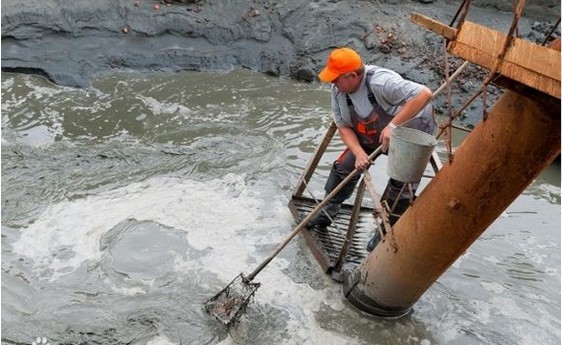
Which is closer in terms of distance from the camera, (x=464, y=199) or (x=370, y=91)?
(x=464, y=199)

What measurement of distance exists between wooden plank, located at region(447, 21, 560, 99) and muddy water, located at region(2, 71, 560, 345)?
2422mm

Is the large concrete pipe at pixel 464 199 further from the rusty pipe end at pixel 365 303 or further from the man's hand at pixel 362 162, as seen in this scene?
the man's hand at pixel 362 162

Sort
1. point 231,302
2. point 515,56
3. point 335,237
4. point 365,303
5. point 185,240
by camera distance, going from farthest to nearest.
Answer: point 335,237 < point 185,240 < point 365,303 < point 231,302 < point 515,56

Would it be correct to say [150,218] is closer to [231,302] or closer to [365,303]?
[231,302]

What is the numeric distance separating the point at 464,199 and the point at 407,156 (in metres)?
0.43

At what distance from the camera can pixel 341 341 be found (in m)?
4.27

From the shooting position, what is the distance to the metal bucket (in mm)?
3494

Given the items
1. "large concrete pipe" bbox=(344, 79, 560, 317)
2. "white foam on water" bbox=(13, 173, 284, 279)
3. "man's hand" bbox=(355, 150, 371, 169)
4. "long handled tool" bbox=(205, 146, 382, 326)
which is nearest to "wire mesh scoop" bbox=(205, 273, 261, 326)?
"long handled tool" bbox=(205, 146, 382, 326)

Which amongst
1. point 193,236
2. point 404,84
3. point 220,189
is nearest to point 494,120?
point 404,84

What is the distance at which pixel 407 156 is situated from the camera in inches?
139

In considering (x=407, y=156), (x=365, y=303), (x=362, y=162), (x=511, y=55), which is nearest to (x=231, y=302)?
(x=365, y=303)

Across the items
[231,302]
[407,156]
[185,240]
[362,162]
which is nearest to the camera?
[407,156]

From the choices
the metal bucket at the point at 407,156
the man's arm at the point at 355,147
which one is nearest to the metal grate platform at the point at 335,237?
the man's arm at the point at 355,147

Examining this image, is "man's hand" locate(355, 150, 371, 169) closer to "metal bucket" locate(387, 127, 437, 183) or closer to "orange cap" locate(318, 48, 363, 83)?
"metal bucket" locate(387, 127, 437, 183)
